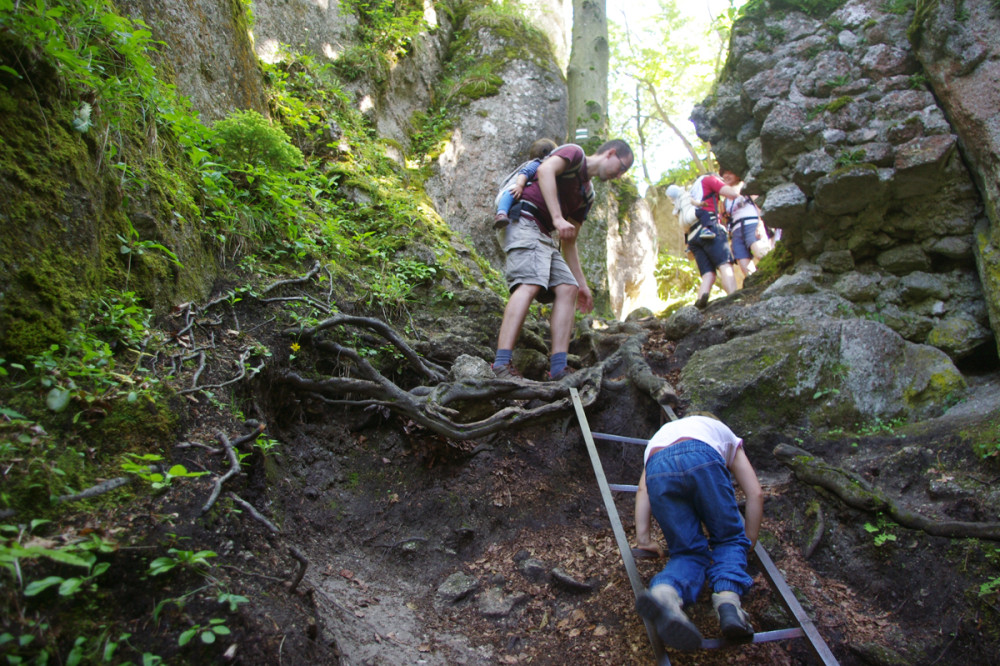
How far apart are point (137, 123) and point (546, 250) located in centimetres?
280

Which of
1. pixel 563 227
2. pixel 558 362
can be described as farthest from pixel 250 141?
pixel 558 362

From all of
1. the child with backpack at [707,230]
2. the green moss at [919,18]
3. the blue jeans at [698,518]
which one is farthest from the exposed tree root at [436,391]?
the green moss at [919,18]

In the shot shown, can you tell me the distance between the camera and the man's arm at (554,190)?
414 centimetres

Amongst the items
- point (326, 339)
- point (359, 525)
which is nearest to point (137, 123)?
point (326, 339)

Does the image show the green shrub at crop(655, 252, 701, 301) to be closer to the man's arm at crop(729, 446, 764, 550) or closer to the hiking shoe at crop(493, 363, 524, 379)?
the hiking shoe at crop(493, 363, 524, 379)

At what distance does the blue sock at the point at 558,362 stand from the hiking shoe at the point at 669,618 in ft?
7.50

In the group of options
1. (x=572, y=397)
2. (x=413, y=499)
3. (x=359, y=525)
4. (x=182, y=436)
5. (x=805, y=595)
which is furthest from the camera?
(x=572, y=397)

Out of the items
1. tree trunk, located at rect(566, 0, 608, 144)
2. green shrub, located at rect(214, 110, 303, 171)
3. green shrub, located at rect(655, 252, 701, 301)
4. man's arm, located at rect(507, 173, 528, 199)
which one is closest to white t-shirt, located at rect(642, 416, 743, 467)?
man's arm, located at rect(507, 173, 528, 199)

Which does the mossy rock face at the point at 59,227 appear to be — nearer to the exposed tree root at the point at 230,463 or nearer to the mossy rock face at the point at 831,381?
the exposed tree root at the point at 230,463

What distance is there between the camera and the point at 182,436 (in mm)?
2266

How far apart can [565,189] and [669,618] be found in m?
3.32

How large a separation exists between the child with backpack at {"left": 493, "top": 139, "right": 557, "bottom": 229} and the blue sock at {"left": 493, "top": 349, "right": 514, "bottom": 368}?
40.3 inches

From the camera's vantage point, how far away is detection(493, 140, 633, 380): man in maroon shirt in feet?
13.7

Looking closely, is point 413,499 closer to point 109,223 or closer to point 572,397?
point 572,397
